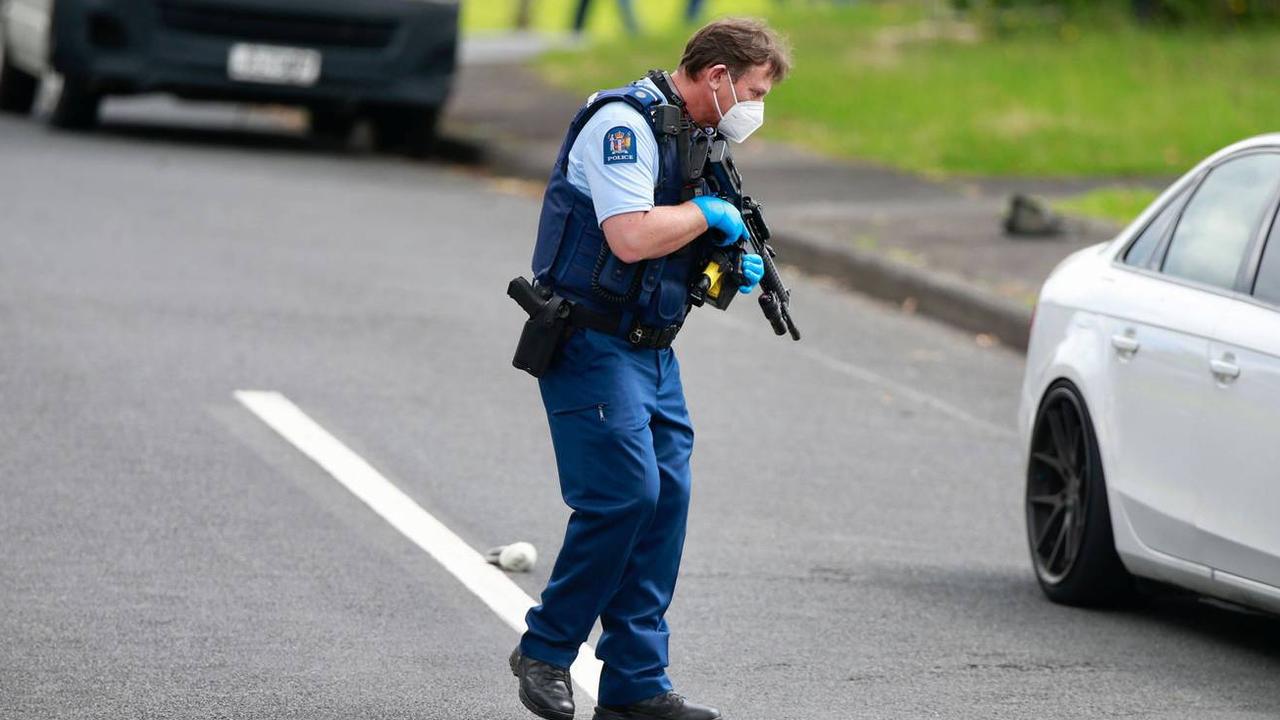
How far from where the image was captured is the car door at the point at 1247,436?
19.5 feet

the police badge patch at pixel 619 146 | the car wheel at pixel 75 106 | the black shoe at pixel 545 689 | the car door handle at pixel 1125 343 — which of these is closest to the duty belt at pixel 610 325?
the police badge patch at pixel 619 146

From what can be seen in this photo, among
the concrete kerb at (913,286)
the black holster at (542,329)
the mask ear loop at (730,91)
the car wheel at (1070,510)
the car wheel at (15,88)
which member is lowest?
the car wheel at (15,88)

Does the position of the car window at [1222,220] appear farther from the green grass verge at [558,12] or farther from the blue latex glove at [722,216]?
the green grass verge at [558,12]

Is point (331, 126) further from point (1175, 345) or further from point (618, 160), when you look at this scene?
point (618, 160)

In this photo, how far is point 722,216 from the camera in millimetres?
5094

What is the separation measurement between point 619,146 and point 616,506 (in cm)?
79

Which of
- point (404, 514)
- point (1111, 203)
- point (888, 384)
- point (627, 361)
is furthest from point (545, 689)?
point (1111, 203)

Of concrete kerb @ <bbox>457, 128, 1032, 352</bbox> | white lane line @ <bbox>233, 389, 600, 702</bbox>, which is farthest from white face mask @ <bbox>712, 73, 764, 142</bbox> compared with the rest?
concrete kerb @ <bbox>457, 128, 1032, 352</bbox>

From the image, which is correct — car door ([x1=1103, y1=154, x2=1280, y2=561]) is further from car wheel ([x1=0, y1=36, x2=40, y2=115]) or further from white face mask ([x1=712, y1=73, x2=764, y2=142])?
car wheel ([x1=0, y1=36, x2=40, y2=115])

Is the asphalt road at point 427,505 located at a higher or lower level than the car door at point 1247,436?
lower

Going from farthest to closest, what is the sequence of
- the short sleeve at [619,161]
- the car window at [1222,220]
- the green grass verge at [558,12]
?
the green grass verge at [558,12] → the car window at [1222,220] → the short sleeve at [619,161]

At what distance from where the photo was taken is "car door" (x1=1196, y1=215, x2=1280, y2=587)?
593 centimetres

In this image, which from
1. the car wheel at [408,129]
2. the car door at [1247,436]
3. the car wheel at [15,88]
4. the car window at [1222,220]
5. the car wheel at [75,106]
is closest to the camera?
the car door at [1247,436]

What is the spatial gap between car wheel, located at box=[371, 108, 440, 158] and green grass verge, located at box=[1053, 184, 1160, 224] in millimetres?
5341
